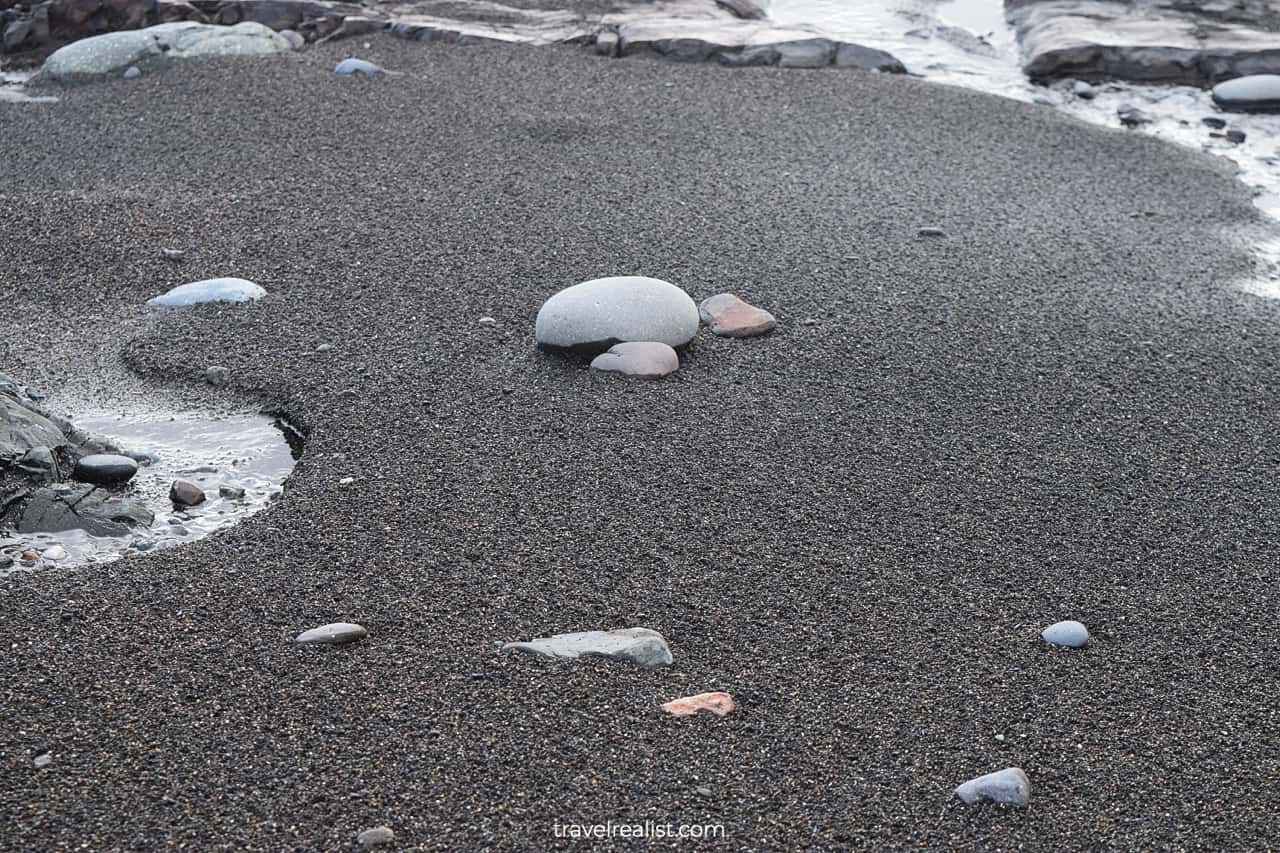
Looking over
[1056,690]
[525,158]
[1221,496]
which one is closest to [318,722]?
[1056,690]

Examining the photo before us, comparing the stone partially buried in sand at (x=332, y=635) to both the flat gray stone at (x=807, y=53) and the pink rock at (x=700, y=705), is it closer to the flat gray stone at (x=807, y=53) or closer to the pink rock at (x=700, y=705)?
the pink rock at (x=700, y=705)

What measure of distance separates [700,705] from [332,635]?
2.79ft

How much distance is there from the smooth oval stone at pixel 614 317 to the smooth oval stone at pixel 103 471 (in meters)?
1.44

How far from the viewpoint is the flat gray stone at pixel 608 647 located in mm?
2900

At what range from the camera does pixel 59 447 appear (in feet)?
12.1

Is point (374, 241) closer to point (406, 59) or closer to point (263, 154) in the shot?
point (263, 154)

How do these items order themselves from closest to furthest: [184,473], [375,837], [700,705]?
[375,837], [700,705], [184,473]

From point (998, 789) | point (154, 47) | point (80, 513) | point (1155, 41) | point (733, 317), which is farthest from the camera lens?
point (1155, 41)

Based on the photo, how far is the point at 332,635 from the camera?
9.60 feet

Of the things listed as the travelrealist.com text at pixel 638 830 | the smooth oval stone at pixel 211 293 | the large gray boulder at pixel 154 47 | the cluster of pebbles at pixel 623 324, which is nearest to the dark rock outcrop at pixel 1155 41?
the large gray boulder at pixel 154 47

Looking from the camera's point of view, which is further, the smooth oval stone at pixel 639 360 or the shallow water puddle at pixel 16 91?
the shallow water puddle at pixel 16 91

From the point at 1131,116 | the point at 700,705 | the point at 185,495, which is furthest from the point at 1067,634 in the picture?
the point at 1131,116

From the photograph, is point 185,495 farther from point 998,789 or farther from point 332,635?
point 998,789

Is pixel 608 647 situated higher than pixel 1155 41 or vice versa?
pixel 1155 41
